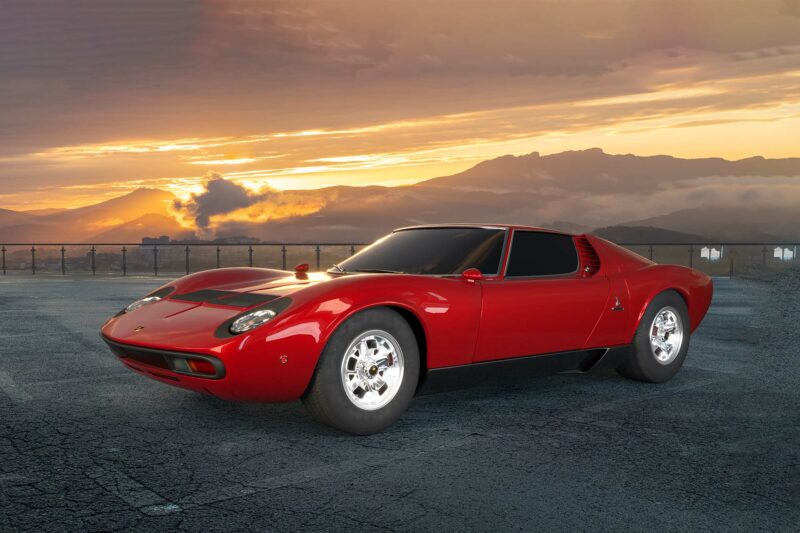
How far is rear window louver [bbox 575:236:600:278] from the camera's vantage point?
6.21m

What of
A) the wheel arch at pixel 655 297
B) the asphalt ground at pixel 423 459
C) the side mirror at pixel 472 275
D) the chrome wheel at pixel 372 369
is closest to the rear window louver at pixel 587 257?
the wheel arch at pixel 655 297

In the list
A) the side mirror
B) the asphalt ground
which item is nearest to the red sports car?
the side mirror

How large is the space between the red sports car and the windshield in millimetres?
13

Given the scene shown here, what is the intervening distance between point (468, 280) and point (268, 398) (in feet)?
5.18

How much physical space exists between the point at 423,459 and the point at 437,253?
1.83 metres

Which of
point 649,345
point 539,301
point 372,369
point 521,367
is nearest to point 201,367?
point 372,369

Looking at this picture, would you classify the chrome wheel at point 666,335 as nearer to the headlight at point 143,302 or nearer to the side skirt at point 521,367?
the side skirt at point 521,367

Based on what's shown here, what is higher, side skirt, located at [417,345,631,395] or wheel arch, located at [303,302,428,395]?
wheel arch, located at [303,302,428,395]

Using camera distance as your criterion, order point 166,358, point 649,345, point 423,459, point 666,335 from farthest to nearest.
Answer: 1. point 666,335
2. point 649,345
3. point 166,358
4. point 423,459

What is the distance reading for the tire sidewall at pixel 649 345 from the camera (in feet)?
21.0

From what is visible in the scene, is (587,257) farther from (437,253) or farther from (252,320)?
(252,320)

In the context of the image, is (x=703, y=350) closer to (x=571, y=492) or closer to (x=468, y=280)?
(x=468, y=280)

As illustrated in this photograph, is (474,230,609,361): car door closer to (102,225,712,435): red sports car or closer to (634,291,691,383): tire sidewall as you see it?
(102,225,712,435): red sports car

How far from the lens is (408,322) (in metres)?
4.99
